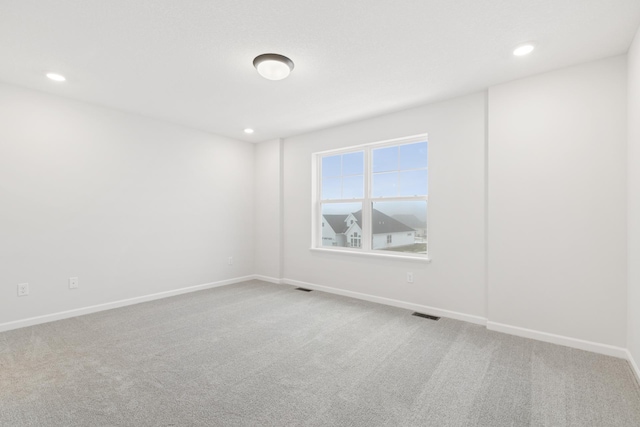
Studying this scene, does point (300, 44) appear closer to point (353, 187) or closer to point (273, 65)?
point (273, 65)

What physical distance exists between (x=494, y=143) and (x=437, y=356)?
220 centimetres

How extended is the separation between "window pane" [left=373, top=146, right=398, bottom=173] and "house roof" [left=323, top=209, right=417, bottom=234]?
2.06 feet

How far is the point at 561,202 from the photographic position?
105 inches

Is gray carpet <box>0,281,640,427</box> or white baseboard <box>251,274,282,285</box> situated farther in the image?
white baseboard <box>251,274,282,285</box>

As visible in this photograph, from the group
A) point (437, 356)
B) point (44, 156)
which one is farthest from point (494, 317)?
point (44, 156)

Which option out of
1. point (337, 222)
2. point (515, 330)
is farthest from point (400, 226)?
point (515, 330)

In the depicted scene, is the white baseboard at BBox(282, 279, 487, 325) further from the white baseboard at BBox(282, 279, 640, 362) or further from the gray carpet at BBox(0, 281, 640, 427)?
the gray carpet at BBox(0, 281, 640, 427)

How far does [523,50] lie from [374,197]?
2.33m

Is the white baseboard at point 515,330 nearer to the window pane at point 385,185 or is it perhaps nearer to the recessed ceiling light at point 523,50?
the window pane at point 385,185

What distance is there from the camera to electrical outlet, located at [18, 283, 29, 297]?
10.2 feet

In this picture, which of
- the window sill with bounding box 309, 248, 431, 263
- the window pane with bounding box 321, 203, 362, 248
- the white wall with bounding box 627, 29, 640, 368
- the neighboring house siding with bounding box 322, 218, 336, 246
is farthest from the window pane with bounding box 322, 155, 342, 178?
the white wall with bounding box 627, 29, 640, 368

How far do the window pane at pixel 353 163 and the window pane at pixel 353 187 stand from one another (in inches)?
3.1

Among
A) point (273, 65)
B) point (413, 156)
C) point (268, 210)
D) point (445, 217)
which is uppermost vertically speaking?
point (273, 65)

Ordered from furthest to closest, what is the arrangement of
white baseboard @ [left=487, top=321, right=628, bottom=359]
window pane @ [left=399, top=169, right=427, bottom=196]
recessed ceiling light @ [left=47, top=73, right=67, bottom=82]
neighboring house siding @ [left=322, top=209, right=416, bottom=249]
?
neighboring house siding @ [left=322, top=209, right=416, bottom=249]
window pane @ [left=399, top=169, right=427, bottom=196]
recessed ceiling light @ [left=47, top=73, right=67, bottom=82]
white baseboard @ [left=487, top=321, right=628, bottom=359]
